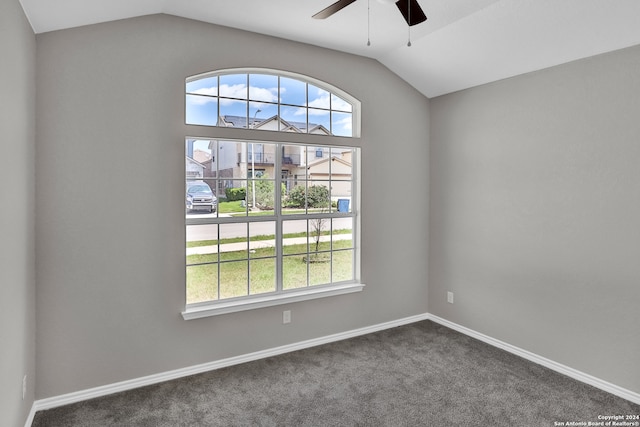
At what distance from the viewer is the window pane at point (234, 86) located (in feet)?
10.6

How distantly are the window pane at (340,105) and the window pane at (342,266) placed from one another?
4.80 feet

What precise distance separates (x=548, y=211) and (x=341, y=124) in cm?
204

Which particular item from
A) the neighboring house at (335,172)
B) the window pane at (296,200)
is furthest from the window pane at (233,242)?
the neighboring house at (335,172)

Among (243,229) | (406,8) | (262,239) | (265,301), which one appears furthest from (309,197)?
(406,8)

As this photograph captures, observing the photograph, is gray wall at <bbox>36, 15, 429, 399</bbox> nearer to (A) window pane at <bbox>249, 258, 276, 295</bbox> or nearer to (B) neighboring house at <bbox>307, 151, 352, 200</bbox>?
(A) window pane at <bbox>249, 258, 276, 295</bbox>

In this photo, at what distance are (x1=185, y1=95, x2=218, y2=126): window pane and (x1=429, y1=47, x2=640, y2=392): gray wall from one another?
2.43m

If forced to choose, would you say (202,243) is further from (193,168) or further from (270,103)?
(270,103)

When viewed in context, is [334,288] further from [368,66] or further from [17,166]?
[17,166]

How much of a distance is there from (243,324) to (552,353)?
264 centimetres

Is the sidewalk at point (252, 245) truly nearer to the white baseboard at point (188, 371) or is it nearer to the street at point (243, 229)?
the street at point (243, 229)

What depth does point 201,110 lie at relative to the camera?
123 inches

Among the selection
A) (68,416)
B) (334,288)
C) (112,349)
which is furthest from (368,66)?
(68,416)

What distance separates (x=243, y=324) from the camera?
3270 millimetres

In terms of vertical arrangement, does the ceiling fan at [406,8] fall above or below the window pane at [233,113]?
above
